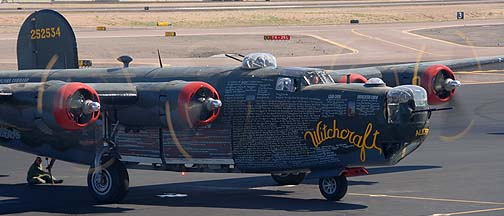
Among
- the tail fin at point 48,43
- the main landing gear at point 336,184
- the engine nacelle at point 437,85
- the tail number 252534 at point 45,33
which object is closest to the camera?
the main landing gear at point 336,184

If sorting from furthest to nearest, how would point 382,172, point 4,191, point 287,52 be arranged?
1. point 287,52
2. point 382,172
3. point 4,191

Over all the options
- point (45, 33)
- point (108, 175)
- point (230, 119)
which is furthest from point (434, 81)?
point (45, 33)

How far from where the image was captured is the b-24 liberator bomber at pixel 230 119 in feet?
79.2

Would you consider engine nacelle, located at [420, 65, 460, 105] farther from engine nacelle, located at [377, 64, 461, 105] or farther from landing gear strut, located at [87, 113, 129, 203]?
landing gear strut, located at [87, 113, 129, 203]

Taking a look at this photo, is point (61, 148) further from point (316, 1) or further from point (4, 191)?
point (316, 1)

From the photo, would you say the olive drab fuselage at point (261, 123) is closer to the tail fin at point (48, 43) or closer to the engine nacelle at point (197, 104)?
the engine nacelle at point (197, 104)

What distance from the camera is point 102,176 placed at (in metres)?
26.5

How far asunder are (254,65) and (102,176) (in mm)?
5139

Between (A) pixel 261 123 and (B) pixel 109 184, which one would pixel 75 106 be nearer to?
(B) pixel 109 184

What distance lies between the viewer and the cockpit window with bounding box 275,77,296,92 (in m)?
25.3

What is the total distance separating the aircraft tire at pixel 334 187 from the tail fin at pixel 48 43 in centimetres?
1124

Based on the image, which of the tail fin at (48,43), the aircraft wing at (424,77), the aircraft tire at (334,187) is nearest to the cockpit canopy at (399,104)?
the aircraft tire at (334,187)

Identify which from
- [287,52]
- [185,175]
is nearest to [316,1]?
[287,52]

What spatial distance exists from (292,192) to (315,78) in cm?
364
